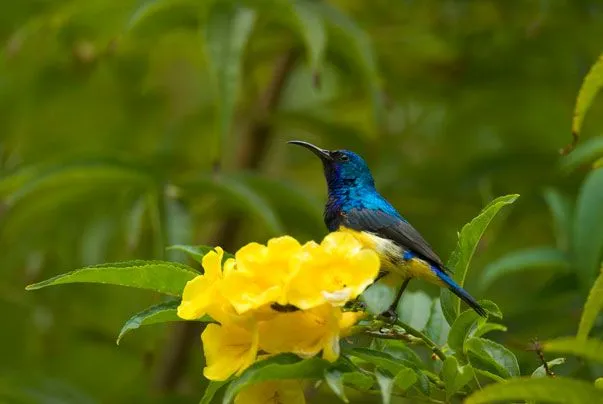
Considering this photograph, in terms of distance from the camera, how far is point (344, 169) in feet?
4.85

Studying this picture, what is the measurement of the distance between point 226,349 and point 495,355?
31 centimetres

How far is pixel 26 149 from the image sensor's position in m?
2.53

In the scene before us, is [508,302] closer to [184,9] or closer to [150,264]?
[184,9]

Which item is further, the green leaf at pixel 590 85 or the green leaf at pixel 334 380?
the green leaf at pixel 590 85

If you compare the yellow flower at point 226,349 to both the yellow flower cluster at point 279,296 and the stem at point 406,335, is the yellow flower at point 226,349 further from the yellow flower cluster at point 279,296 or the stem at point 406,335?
the stem at point 406,335

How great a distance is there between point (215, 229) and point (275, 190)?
0.34m

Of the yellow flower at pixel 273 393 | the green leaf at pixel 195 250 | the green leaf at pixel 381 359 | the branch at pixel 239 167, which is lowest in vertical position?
the branch at pixel 239 167

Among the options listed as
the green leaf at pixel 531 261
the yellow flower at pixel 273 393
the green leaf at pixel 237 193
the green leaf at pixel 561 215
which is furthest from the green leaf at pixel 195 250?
the green leaf at pixel 561 215

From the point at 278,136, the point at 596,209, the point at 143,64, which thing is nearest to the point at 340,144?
the point at 278,136

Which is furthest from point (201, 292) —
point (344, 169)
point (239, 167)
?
point (239, 167)

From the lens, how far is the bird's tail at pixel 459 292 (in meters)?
1.05

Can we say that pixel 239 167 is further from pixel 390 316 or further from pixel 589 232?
pixel 390 316

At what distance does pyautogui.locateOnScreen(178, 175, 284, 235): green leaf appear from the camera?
197cm

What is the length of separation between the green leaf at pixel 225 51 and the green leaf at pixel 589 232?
2.37ft
